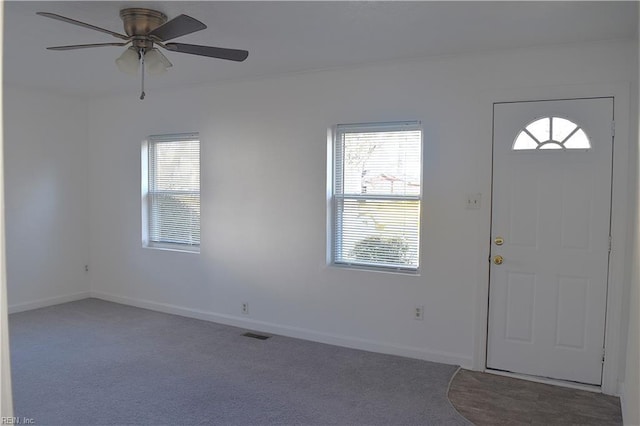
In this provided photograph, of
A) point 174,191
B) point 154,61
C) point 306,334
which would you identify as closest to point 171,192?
point 174,191

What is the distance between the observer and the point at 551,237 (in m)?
3.59

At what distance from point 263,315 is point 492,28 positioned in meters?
3.22

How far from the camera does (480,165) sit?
376 centimetres

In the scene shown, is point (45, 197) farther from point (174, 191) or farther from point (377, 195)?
point (377, 195)

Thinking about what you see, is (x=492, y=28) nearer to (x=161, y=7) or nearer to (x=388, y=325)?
(x=161, y=7)

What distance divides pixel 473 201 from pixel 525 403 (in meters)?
1.48

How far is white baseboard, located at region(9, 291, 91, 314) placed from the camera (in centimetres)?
539

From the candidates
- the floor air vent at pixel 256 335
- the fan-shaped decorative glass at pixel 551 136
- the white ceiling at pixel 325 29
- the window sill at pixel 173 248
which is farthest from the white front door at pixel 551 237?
the window sill at pixel 173 248

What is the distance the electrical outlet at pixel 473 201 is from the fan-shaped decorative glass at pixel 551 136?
442 mm

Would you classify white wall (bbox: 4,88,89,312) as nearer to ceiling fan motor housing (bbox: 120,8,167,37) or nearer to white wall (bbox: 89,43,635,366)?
white wall (bbox: 89,43,635,366)

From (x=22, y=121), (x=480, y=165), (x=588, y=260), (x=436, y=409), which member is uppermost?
(x=22, y=121)

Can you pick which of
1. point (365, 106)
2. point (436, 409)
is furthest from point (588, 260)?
point (365, 106)

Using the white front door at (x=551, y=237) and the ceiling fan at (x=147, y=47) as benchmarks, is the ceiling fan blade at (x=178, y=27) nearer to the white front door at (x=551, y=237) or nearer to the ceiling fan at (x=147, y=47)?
the ceiling fan at (x=147, y=47)

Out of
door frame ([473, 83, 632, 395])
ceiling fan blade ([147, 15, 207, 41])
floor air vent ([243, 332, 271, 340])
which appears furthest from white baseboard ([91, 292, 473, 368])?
ceiling fan blade ([147, 15, 207, 41])
